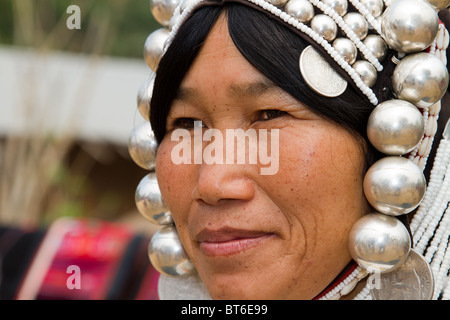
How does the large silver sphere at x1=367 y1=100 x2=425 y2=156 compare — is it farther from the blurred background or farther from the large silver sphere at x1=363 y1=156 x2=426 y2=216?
the blurred background

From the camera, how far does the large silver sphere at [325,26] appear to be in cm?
148

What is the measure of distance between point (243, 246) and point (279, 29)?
0.53 metres

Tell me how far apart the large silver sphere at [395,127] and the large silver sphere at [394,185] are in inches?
1.4

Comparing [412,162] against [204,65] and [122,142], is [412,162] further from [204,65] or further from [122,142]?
[122,142]

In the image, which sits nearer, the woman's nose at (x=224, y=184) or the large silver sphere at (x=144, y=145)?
the woman's nose at (x=224, y=184)

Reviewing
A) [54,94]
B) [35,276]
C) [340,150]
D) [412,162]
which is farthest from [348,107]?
[54,94]

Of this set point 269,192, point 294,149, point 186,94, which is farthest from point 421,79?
point 186,94

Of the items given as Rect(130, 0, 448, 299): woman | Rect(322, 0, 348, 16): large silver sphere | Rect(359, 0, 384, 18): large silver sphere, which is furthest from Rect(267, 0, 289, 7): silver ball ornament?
Rect(359, 0, 384, 18): large silver sphere

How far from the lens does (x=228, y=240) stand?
4.93ft

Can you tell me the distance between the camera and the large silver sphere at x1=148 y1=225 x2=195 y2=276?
71.8 inches

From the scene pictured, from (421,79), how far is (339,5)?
0.90 ft

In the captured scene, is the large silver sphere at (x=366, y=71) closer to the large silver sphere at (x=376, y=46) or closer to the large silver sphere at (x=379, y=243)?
the large silver sphere at (x=376, y=46)

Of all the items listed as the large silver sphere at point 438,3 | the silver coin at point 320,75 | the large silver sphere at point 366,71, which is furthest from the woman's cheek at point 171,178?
the large silver sphere at point 438,3

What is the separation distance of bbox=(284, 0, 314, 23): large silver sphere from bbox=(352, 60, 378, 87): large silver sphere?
0.54ft
